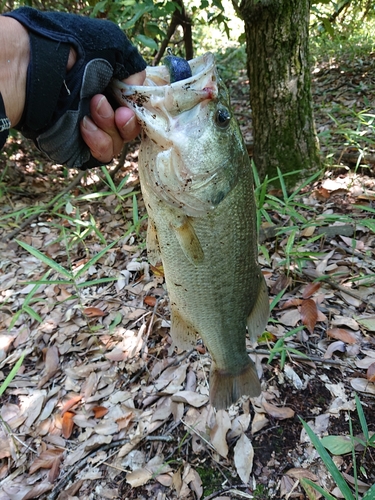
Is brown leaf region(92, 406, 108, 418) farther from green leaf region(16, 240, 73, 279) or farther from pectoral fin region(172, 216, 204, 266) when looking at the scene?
pectoral fin region(172, 216, 204, 266)

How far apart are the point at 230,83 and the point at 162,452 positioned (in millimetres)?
7621

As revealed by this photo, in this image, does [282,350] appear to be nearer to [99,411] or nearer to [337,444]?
[337,444]

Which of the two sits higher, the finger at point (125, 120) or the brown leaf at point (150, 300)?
the finger at point (125, 120)

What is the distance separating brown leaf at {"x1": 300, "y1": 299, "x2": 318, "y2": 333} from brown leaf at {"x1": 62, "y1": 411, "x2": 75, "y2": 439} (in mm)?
1603

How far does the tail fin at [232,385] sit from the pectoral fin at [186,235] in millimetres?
662

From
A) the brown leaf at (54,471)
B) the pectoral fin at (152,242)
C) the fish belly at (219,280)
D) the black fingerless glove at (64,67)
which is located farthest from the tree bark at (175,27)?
the brown leaf at (54,471)

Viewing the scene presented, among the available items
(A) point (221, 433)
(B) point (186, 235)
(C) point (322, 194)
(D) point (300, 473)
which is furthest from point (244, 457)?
(C) point (322, 194)

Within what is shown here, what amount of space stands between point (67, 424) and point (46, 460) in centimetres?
22

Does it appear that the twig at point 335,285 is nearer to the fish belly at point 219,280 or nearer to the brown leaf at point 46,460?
the fish belly at point 219,280

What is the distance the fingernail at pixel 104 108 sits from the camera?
1.51 metres

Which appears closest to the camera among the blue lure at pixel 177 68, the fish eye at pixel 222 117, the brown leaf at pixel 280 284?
the blue lure at pixel 177 68

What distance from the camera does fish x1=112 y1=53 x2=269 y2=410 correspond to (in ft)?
4.63

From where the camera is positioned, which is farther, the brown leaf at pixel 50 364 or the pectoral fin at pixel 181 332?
the brown leaf at pixel 50 364

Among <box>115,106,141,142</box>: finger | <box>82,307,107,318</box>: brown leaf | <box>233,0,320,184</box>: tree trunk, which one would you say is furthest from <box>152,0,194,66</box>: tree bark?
<box>115,106,141,142</box>: finger
